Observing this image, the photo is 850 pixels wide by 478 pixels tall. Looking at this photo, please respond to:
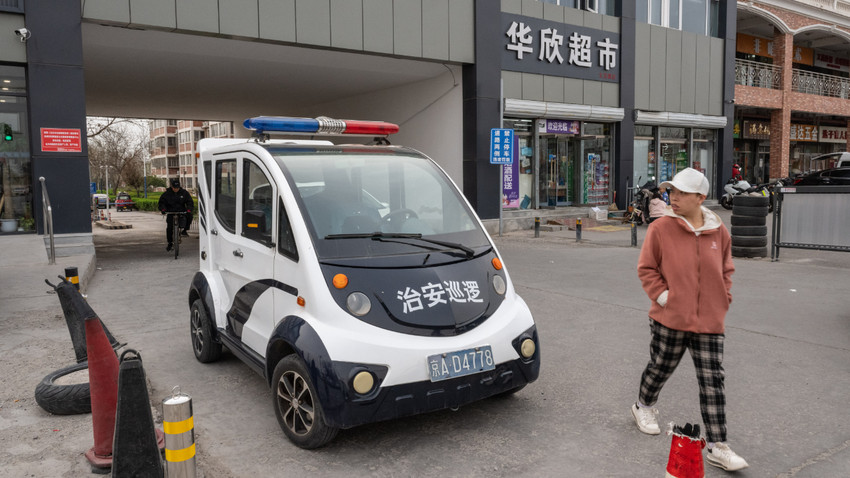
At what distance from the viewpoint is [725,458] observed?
3459 millimetres

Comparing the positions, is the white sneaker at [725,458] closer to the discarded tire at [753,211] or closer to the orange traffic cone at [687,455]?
the orange traffic cone at [687,455]

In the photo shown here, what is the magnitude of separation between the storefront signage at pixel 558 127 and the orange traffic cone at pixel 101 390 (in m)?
15.9

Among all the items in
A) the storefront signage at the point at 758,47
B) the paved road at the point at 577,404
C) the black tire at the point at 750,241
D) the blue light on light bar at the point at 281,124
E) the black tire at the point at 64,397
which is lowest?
the paved road at the point at 577,404

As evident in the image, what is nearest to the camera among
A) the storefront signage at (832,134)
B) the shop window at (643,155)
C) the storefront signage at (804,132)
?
the shop window at (643,155)

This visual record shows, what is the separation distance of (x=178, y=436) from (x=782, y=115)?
28717 mm

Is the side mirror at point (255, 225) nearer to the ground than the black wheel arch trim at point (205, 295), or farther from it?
farther from it

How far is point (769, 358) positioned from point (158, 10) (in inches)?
452

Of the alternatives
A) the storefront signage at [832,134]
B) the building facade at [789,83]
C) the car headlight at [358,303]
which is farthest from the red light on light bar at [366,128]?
the storefront signage at [832,134]

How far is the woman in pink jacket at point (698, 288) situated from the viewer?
3.53 meters

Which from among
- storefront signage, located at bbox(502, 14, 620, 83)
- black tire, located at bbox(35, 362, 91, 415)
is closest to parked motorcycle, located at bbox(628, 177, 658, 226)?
storefront signage, located at bbox(502, 14, 620, 83)

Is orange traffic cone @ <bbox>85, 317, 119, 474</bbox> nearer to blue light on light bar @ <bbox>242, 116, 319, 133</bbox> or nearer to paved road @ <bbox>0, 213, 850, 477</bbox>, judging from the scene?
paved road @ <bbox>0, 213, 850, 477</bbox>

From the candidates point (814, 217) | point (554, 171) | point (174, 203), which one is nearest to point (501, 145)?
point (554, 171)

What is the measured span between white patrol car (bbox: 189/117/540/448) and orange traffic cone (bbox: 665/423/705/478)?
1.40m

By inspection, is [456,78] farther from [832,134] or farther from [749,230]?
[832,134]
